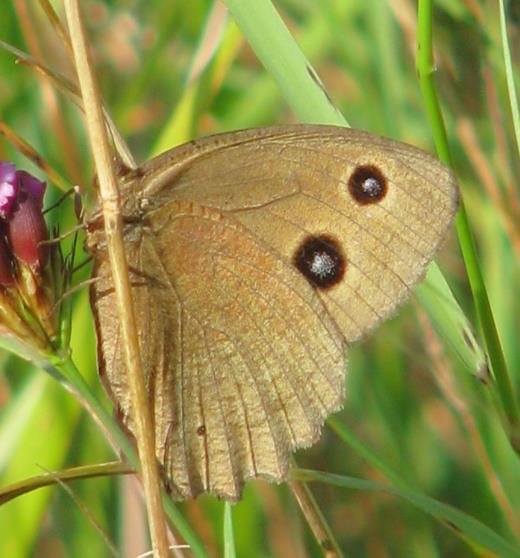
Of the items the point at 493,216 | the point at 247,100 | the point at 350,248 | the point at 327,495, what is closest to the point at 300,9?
the point at 247,100

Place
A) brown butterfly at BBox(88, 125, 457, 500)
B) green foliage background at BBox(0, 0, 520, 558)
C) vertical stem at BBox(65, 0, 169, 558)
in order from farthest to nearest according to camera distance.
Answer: green foliage background at BBox(0, 0, 520, 558) → brown butterfly at BBox(88, 125, 457, 500) → vertical stem at BBox(65, 0, 169, 558)

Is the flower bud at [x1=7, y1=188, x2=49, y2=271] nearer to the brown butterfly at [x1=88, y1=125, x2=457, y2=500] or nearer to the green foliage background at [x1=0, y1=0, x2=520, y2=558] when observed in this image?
the brown butterfly at [x1=88, y1=125, x2=457, y2=500]

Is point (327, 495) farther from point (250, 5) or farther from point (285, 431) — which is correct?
point (250, 5)

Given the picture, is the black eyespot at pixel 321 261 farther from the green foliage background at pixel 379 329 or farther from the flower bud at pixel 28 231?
the flower bud at pixel 28 231

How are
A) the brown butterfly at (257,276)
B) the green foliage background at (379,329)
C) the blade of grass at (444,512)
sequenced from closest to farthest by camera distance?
the blade of grass at (444,512)
the brown butterfly at (257,276)
the green foliage background at (379,329)

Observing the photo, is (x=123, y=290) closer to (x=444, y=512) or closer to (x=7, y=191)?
(x=7, y=191)

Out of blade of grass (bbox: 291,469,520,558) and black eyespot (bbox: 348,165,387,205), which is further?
black eyespot (bbox: 348,165,387,205)

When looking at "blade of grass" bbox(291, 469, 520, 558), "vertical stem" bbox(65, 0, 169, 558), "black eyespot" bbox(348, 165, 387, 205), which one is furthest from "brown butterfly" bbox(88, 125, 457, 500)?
"vertical stem" bbox(65, 0, 169, 558)

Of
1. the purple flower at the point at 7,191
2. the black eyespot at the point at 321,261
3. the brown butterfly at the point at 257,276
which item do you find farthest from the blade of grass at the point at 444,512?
the purple flower at the point at 7,191
